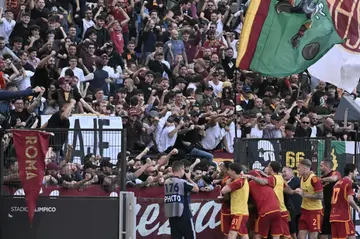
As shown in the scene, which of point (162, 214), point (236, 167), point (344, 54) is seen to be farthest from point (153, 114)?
point (344, 54)

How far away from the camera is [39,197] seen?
20906mm

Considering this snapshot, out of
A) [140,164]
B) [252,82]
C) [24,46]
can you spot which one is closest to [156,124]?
[140,164]

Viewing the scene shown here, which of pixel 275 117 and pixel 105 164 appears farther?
pixel 275 117

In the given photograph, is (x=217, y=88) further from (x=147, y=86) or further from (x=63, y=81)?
(x=63, y=81)

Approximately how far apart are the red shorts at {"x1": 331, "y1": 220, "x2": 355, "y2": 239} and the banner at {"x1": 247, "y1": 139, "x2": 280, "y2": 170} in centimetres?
175

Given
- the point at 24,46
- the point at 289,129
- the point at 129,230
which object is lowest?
the point at 129,230

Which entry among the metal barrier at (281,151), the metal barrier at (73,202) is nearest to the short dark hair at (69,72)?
the metal barrier at (281,151)

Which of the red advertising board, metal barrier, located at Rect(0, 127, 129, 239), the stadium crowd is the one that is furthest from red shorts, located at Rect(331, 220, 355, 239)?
metal barrier, located at Rect(0, 127, 129, 239)

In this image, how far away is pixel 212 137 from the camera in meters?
26.3

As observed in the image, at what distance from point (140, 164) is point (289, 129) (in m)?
4.78

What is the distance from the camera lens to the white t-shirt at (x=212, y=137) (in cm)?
2622

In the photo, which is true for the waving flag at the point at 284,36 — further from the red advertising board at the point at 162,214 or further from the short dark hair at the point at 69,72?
the short dark hair at the point at 69,72

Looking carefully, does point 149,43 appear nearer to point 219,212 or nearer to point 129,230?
point 219,212

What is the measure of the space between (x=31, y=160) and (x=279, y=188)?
4952 mm
